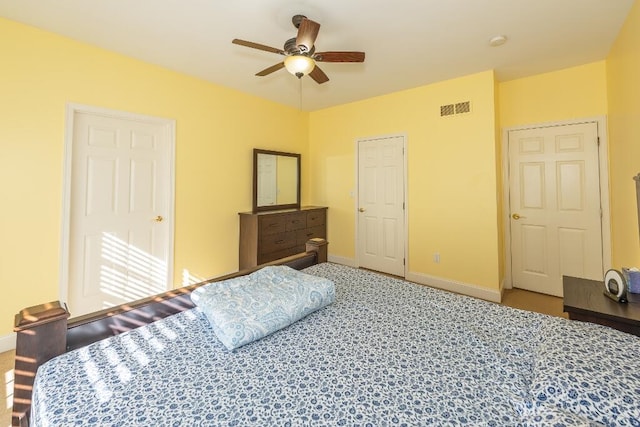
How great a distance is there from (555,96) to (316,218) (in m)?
3.38

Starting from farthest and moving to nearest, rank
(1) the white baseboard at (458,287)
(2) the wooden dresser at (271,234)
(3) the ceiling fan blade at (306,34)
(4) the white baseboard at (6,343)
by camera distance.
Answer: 1. (2) the wooden dresser at (271,234)
2. (1) the white baseboard at (458,287)
3. (4) the white baseboard at (6,343)
4. (3) the ceiling fan blade at (306,34)

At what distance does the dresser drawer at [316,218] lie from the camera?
14.1 feet

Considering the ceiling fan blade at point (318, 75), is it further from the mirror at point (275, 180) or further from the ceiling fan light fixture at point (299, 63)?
the mirror at point (275, 180)

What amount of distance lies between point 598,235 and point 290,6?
12.6 feet

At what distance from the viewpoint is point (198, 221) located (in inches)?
132

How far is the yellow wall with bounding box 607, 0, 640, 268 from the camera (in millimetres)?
2031

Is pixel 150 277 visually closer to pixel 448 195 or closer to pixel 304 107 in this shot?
pixel 304 107

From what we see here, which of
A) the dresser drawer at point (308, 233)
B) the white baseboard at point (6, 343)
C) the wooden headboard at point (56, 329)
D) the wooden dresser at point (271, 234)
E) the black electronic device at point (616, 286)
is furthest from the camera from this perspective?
the dresser drawer at point (308, 233)

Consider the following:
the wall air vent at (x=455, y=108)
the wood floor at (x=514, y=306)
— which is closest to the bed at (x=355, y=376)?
the wood floor at (x=514, y=306)

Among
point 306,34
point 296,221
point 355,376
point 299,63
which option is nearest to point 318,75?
point 299,63

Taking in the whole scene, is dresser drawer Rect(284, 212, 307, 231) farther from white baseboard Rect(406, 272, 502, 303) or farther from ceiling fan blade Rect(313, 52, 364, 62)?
ceiling fan blade Rect(313, 52, 364, 62)

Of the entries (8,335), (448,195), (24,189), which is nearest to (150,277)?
(8,335)

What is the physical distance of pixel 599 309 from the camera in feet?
5.03

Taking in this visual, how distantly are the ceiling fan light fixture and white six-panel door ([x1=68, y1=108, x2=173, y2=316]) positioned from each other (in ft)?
6.12
